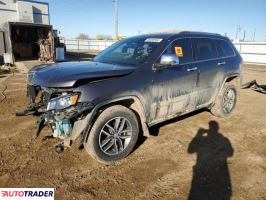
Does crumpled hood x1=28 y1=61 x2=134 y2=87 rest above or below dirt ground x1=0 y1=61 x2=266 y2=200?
above

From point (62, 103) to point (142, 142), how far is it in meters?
1.86

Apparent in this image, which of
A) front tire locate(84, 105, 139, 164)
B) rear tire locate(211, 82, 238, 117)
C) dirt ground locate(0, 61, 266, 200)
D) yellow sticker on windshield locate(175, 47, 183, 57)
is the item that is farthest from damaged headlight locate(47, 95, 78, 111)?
rear tire locate(211, 82, 238, 117)

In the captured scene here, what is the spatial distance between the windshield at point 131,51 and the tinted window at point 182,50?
0.96 ft

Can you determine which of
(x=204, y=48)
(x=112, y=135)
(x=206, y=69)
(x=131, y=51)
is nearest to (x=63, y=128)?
(x=112, y=135)

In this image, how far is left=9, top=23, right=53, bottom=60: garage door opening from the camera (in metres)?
21.8

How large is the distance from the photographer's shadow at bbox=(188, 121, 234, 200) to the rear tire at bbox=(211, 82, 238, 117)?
73 centimetres

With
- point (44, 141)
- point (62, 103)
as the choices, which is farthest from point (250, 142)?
point (44, 141)

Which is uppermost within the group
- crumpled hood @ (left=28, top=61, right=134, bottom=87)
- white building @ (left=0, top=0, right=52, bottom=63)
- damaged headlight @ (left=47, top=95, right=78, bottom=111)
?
white building @ (left=0, top=0, right=52, bottom=63)

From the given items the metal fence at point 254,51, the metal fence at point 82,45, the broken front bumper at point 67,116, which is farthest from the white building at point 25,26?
the metal fence at point 82,45

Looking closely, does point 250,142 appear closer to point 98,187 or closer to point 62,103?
point 98,187

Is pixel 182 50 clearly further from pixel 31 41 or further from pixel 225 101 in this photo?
pixel 31 41

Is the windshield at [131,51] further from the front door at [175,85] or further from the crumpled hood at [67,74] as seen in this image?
the crumpled hood at [67,74]

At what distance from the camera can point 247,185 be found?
130 inches

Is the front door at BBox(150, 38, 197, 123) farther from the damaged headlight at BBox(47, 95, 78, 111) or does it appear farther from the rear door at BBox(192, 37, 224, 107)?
the damaged headlight at BBox(47, 95, 78, 111)
